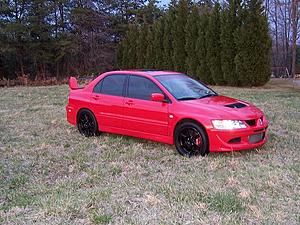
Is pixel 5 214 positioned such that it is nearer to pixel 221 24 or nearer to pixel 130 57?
pixel 221 24

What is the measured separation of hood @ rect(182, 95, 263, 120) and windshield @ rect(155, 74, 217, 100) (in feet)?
0.79

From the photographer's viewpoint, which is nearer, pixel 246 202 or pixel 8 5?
pixel 246 202

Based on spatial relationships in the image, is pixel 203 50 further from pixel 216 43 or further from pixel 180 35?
pixel 180 35

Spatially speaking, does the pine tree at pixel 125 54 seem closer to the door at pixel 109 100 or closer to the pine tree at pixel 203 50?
the pine tree at pixel 203 50

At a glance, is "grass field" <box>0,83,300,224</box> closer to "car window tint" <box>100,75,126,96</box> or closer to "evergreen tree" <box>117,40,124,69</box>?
"car window tint" <box>100,75,126,96</box>

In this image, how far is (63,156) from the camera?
18.1 feet

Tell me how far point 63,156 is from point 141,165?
1313mm

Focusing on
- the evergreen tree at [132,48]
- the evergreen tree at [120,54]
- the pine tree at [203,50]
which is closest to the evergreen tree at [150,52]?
the evergreen tree at [132,48]

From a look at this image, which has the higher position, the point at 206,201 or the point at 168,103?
the point at 168,103

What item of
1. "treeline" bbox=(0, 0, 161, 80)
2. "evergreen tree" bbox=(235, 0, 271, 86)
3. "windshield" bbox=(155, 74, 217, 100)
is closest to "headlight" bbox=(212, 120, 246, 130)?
"windshield" bbox=(155, 74, 217, 100)

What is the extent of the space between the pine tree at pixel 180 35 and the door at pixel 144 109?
552 inches

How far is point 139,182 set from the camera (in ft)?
14.1

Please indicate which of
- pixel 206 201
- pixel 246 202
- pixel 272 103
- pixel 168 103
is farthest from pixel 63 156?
pixel 272 103

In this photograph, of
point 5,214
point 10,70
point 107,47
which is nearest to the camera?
point 5,214
